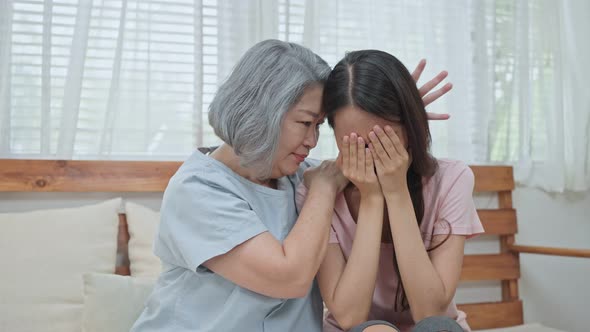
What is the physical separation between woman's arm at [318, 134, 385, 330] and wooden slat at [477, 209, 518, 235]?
125 centimetres

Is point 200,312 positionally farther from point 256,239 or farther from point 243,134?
point 243,134

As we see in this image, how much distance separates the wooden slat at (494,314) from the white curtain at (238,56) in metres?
0.52

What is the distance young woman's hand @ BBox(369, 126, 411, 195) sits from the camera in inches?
47.4

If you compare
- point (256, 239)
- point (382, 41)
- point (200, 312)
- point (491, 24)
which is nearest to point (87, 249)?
point (200, 312)

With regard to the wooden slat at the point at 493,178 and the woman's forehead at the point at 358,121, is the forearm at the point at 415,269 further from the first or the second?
the wooden slat at the point at 493,178

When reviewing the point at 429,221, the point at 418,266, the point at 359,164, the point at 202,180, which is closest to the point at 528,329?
the point at 429,221

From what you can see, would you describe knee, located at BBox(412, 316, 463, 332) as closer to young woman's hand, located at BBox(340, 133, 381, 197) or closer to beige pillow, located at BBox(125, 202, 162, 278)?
young woman's hand, located at BBox(340, 133, 381, 197)

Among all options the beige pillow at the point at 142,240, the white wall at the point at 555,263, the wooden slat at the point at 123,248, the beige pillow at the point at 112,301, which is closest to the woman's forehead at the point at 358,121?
the beige pillow at the point at 112,301

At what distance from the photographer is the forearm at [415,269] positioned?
3.96 ft

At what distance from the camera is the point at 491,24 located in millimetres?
2463

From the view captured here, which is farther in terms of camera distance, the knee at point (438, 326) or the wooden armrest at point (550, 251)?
the wooden armrest at point (550, 251)

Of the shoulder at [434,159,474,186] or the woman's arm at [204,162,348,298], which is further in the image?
the shoulder at [434,159,474,186]

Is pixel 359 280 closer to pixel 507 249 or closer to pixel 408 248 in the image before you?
pixel 408 248

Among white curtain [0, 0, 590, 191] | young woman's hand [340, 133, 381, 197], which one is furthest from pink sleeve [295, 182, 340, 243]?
white curtain [0, 0, 590, 191]
